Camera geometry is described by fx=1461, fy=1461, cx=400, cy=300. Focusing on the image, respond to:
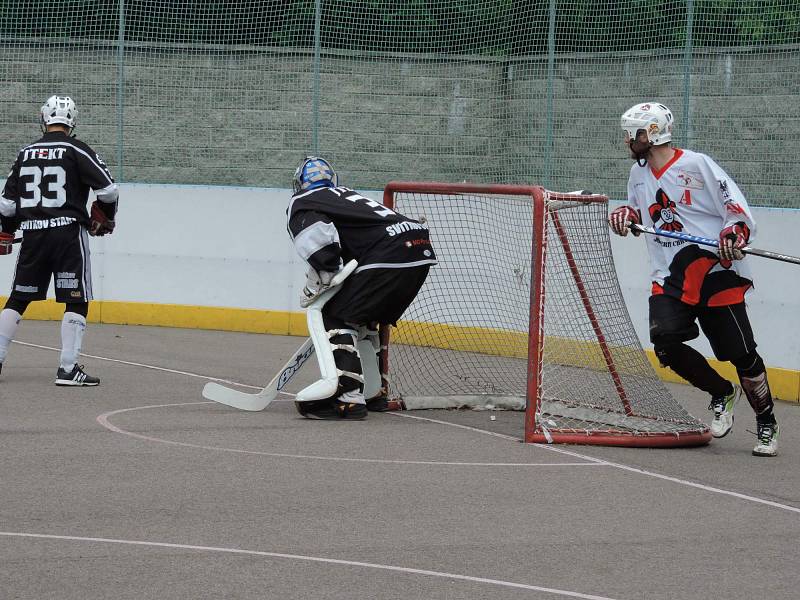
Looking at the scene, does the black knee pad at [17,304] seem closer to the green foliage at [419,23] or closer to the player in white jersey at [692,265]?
the player in white jersey at [692,265]

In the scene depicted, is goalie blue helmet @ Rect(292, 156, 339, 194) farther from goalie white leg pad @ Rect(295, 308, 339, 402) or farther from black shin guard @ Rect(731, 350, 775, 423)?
Result: black shin guard @ Rect(731, 350, 775, 423)

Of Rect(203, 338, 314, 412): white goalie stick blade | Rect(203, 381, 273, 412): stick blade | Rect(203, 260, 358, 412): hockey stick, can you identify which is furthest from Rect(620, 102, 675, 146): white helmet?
Rect(203, 381, 273, 412): stick blade

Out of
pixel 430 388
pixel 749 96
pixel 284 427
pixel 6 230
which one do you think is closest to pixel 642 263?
pixel 749 96

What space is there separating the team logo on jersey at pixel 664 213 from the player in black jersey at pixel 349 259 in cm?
141

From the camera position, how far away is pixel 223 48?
42.4ft

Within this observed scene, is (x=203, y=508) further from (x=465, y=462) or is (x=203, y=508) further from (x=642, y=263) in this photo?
(x=642, y=263)

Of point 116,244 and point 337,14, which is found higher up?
point 337,14

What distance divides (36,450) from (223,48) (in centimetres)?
661

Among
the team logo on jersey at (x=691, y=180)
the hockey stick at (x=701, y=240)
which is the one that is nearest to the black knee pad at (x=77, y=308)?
the hockey stick at (x=701, y=240)

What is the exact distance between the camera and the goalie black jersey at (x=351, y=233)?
814 centimetres

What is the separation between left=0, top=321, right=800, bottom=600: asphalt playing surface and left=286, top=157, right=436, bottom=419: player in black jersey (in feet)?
0.71

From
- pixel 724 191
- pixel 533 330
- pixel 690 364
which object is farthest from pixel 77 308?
pixel 724 191

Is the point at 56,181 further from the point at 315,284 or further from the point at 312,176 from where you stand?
the point at 315,284

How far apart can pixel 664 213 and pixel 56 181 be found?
3.84m
